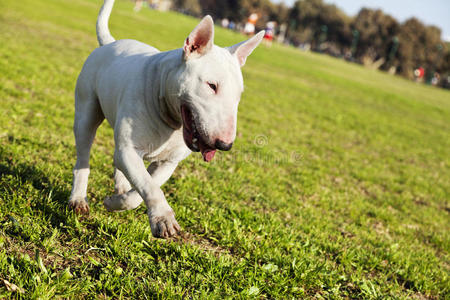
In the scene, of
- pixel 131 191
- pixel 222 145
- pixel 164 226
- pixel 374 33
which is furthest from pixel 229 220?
pixel 374 33

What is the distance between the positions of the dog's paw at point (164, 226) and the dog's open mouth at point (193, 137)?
0.47m

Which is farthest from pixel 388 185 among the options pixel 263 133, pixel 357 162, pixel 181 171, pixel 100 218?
pixel 100 218

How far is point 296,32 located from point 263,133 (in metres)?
98.5

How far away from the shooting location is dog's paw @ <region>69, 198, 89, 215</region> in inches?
134

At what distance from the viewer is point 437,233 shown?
5652 millimetres

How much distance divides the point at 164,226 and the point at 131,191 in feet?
2.52

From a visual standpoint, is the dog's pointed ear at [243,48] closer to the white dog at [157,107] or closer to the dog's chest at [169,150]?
the white dog at [157,107]

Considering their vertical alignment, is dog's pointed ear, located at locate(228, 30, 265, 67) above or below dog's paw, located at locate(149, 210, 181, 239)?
above

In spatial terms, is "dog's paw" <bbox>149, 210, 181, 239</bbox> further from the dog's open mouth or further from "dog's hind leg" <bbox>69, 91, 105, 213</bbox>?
"dog's hind leg" <bbox>69, 91, 105, 213</bbox>

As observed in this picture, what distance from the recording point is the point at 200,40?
8.96 ft

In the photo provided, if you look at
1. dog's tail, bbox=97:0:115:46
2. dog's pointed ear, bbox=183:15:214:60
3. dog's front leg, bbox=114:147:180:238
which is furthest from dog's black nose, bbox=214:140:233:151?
dog's tail, bbox=97:0:115:46

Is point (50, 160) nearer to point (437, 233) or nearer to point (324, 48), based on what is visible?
point (437, 233)

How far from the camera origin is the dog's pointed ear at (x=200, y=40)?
8.76 feet

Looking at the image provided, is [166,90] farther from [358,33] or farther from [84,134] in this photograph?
[358,33]
